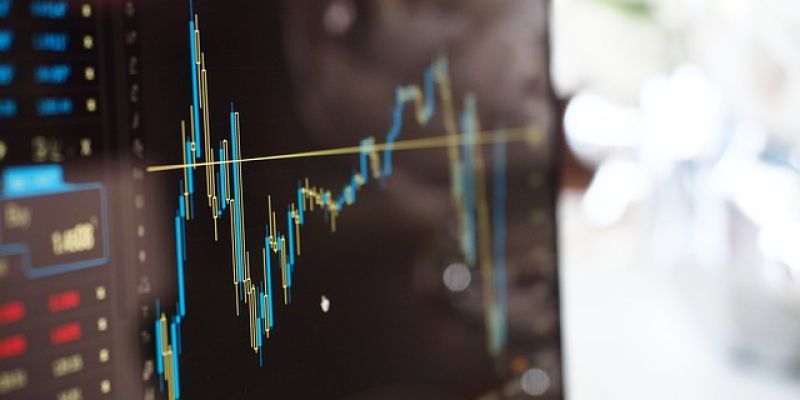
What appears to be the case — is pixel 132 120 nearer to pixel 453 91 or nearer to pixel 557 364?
pixel 453 91

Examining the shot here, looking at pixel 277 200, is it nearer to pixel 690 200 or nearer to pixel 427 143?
pixel 427 143

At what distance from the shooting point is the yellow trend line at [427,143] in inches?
27.3

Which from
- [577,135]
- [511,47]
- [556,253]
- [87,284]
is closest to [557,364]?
[556,253]

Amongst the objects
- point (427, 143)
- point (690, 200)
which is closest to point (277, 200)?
point (427, 143)

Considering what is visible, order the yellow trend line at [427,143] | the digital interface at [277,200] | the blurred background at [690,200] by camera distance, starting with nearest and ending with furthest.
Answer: the digital interface at [277,200] < the yellow trend line at [427,143] < the blurred background at [690,200]

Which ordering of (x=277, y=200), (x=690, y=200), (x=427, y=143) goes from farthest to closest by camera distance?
(x=690, y=200), (x=427, y=143), (x=277, y=200)

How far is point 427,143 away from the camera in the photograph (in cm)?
92

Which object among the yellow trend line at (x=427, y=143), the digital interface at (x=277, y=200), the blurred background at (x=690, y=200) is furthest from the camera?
the blurred background at (x=690, y=200)

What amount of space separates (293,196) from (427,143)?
200mm

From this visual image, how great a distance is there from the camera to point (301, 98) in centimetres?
77

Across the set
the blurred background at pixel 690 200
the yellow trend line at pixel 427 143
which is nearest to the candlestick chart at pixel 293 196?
the yellow trend line at pixel 427 143

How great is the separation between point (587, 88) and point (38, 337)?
78 cm

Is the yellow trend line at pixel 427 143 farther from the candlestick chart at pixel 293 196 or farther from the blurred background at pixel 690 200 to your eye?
the blurred background at pixel 690 200

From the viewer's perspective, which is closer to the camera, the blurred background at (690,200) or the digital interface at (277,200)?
the digital interface at (277,200)
